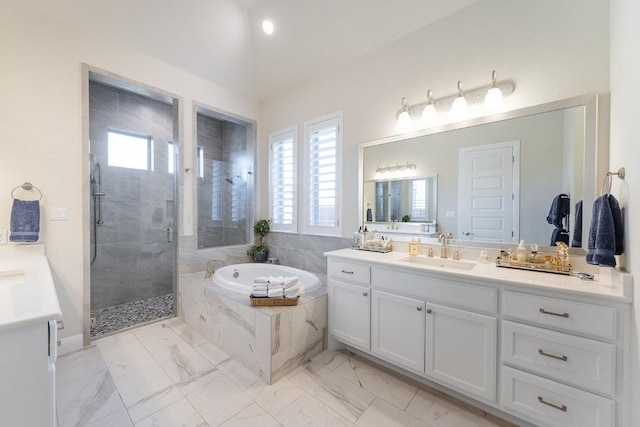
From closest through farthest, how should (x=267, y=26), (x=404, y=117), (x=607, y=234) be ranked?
(x=607, y=234) < (x=404, y=117) < (x=267, y=26)

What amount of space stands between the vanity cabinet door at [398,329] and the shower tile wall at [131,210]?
2686 mm

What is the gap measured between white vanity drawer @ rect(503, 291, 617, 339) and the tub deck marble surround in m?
1.47

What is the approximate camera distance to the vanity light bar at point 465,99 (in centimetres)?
196

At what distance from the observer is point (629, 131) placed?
1.24m

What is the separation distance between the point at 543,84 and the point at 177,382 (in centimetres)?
345

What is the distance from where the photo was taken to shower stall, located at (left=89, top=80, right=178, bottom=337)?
334cm

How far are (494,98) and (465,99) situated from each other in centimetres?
22

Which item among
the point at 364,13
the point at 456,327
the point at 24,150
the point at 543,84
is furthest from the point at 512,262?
the point at 24,150

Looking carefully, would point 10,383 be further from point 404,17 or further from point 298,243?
point 404,17

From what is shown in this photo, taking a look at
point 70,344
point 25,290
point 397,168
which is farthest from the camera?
point 397,168

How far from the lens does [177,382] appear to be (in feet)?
6.50

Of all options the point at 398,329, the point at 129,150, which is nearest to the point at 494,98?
the point at 398,329

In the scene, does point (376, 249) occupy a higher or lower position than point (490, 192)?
lower

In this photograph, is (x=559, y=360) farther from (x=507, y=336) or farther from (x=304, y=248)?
(x=304, y=248)
